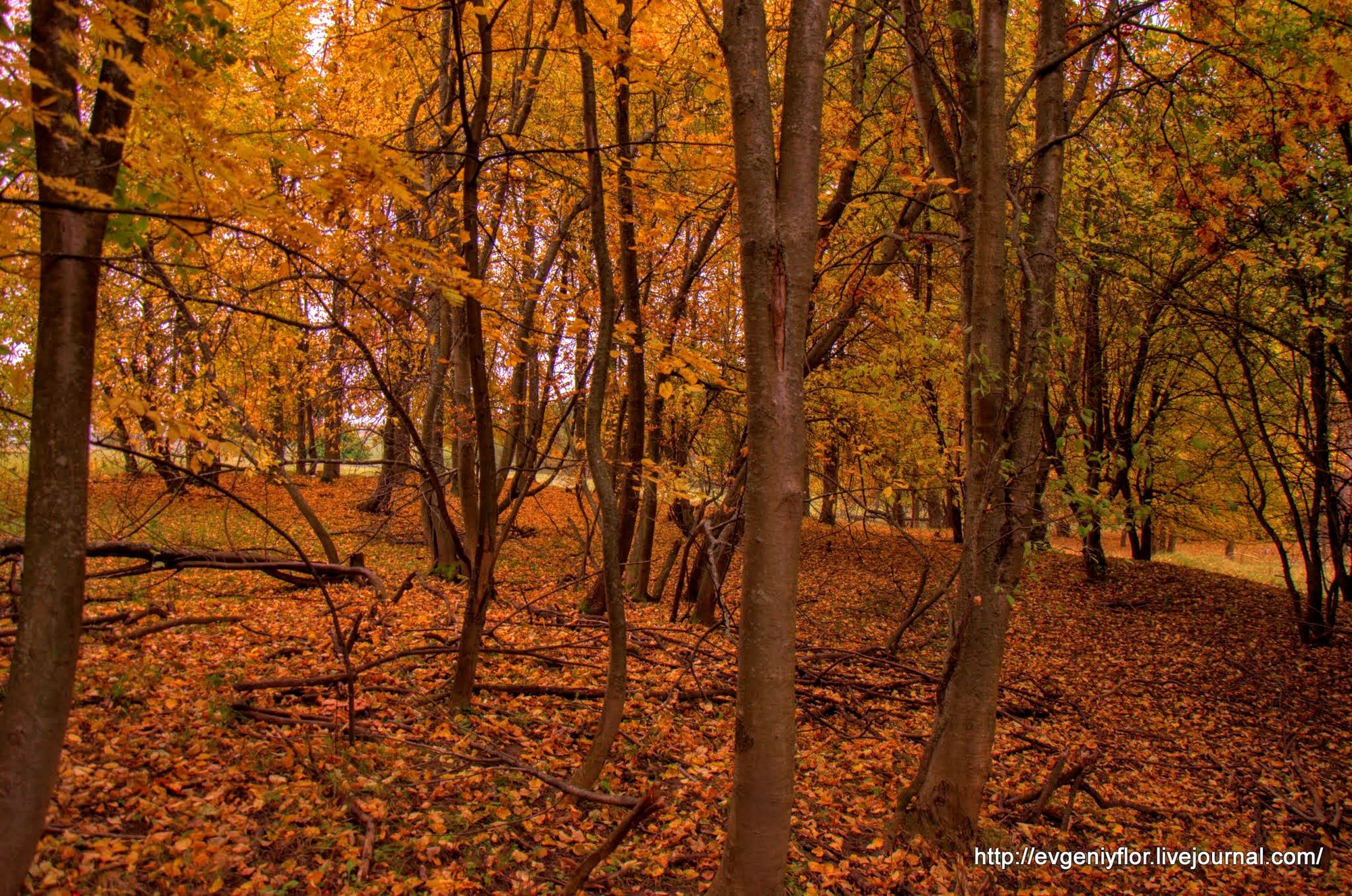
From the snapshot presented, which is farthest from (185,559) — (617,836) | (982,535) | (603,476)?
(982,535)

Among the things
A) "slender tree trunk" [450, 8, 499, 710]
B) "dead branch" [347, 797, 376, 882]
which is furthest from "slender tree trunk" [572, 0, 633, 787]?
"dead branch" [347, 797, 376, 882]

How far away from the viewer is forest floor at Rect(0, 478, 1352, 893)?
3.21 meters

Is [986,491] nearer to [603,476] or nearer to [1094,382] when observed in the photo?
[603,476]

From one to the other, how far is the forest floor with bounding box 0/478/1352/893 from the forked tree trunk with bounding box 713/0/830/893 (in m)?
0.50

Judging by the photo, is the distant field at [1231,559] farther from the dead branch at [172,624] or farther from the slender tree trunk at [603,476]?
the dead branch at [172,624]

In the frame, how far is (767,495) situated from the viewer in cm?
272

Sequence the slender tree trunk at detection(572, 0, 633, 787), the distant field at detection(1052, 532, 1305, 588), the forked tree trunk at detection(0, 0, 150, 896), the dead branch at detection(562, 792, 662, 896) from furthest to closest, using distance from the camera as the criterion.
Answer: the distant field at detection(1052, 532, 1305, 588) < the slender tree trunk at detection(572, 0, 633, 787) < the dead branch at detection(562, 792, 662, 896) < the forked tree trunk at detection(0, 0, 150, 896)

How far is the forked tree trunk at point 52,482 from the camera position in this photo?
7.36 feet

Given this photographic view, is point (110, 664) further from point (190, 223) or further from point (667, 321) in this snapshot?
point (667, 321)

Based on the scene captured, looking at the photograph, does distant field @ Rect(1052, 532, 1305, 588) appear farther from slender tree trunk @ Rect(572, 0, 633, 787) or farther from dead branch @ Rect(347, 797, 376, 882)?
dead branch @ Rect(347, 797, 376, 882)

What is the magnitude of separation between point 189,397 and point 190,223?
7249 mm

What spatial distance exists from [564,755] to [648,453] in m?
6.64

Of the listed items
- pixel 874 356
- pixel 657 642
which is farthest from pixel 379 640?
pixel 874 356

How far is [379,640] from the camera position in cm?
585
